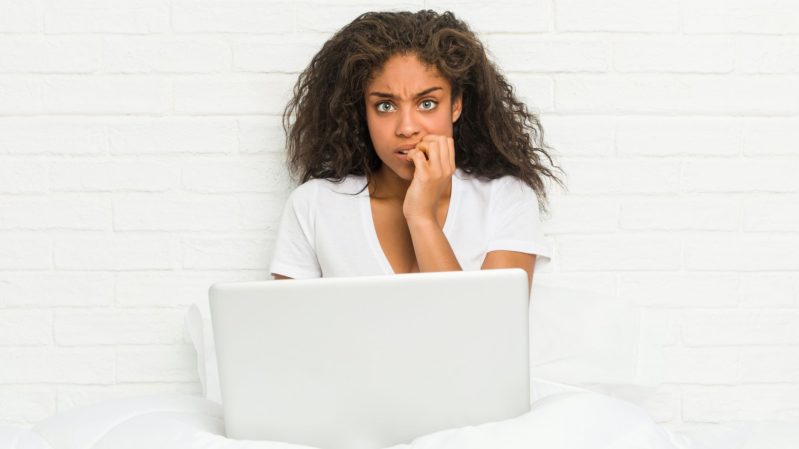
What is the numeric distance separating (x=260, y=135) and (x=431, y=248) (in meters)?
0.51

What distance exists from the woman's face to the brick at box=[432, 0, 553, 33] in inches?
8.1

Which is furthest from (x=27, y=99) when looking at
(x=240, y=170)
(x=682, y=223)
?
(x=682, y=223)

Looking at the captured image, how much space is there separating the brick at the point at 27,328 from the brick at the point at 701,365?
141 cm

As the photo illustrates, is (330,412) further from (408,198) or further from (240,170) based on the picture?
(240,170)

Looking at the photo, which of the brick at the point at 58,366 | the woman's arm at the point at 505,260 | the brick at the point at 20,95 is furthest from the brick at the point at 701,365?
the brick at the point at 20,95

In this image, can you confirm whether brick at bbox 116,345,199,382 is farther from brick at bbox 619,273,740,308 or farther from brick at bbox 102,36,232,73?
brick at bbox 619,273,740,308

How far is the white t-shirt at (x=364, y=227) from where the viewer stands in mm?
1821

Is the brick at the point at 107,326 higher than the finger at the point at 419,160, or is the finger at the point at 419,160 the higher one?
the finger at the point at 419,160

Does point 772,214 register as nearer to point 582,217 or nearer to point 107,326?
point 582,217

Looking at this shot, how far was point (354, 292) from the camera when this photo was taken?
3.66 ft

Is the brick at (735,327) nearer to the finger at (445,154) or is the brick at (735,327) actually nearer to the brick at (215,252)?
the finger at (445,154)

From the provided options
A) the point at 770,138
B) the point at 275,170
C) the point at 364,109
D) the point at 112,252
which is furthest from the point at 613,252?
the point at 112,252

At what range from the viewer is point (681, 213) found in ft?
6.37

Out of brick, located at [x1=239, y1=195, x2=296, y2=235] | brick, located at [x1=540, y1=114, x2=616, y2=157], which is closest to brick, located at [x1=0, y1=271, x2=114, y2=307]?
brick, located at [x1=239, y1=195, x2=296, y2=235]
